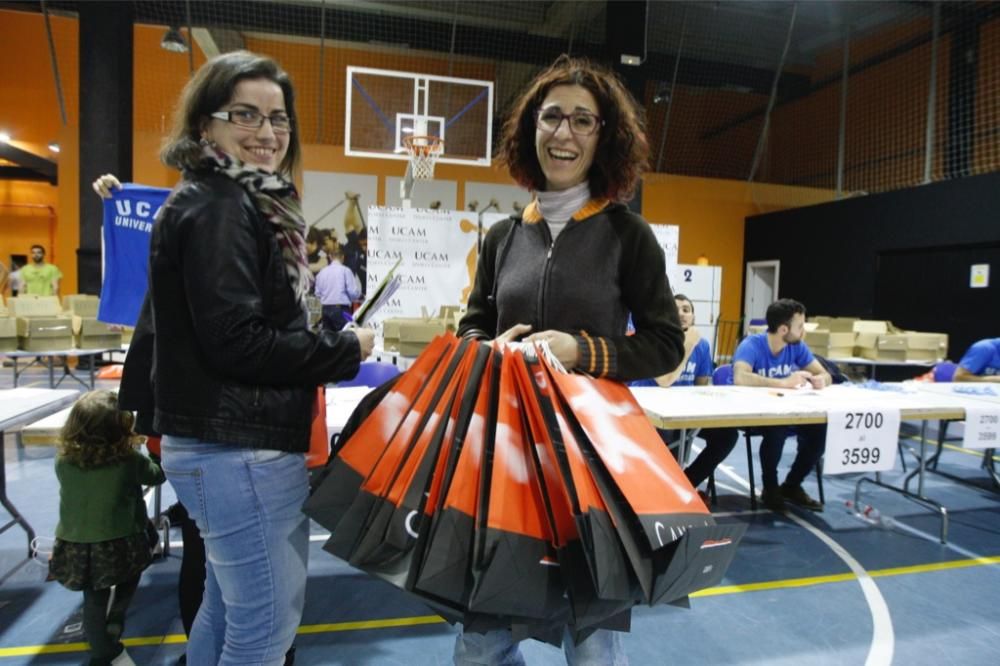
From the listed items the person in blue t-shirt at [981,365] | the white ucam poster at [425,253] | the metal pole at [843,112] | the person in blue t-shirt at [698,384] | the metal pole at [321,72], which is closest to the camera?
the person in blue t-shirt at [698,384]

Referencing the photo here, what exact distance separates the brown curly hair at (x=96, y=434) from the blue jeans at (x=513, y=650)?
1.40 meters

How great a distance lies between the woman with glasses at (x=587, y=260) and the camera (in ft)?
3.49

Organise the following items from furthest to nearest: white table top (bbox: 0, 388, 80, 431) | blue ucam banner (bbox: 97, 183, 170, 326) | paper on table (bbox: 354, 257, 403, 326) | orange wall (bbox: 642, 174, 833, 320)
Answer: orange wall (bbox: 642, 174, 833, 320), blue ucam banner (bbox: 97, 183, 170, 326), white table top (bbox: 0, 388, 80, 431), paper on table (bbox: 354, 257, 403, 326)

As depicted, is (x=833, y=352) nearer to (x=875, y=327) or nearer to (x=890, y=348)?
(x=890, y=348)

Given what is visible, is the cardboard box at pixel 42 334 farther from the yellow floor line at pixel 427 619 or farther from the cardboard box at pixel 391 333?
the yellow floor line at pixel 427 619

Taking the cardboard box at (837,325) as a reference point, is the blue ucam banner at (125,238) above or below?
above

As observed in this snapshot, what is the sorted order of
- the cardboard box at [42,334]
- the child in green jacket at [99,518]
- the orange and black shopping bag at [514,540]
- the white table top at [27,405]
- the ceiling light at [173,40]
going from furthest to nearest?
the ceiling light at [173,40]
the cardboard box at [42,334]
the white table top at [27,405]
the child in green jacket at [99,518]
the orange and black shopping bag at [514,540]

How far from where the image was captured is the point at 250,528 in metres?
1.03

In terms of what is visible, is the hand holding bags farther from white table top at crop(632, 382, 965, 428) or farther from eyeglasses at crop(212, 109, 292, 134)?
white table top at crop(632, 382, 965, 428)

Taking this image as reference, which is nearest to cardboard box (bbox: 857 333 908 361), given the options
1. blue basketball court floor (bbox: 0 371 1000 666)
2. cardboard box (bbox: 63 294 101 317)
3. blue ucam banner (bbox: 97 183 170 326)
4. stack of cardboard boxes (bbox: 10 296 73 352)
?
blue basketball court floor (bbox: 0 371 1000 666)

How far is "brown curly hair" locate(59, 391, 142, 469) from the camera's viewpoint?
1934mm

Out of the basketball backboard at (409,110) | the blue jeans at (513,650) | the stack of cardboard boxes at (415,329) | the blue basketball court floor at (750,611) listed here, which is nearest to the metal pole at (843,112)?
the basketball backboard at (409,110)

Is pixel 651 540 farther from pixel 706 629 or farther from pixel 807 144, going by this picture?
pixel 807 144

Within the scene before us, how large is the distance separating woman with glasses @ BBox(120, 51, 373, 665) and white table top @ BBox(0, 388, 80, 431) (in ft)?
6.07
